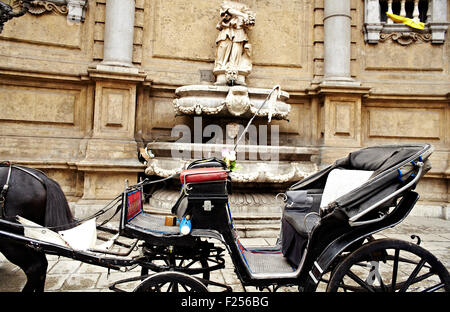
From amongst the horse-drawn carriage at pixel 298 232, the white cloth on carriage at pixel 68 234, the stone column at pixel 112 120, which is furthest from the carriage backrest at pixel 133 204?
the stone column at pixel 112 120

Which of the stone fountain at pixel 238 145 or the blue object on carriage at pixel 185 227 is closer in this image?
the blue object on carriage at pixel 185 227

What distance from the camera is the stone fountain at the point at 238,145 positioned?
4.55 m

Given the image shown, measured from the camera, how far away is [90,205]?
502 centimetres

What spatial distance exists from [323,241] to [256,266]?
0.52m

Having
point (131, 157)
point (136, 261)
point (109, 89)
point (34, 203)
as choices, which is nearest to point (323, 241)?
point (136, 261)

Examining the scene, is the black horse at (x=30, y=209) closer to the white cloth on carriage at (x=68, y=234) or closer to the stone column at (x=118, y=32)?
the white cloth on carriage at (x=68, y=234)

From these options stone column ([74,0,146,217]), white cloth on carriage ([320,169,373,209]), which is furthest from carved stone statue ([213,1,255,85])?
white cloth on carriage ([320,169,373,209])

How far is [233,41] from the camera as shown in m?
5.94

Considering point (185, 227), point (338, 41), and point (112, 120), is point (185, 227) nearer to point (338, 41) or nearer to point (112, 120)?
point (112, 120)

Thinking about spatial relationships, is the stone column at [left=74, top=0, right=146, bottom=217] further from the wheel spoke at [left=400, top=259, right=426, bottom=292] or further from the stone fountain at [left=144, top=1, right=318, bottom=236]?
the wheel spoke at [left=400, top=259, right=426, bottom=292]

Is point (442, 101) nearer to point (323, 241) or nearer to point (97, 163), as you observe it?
point (323, 241)

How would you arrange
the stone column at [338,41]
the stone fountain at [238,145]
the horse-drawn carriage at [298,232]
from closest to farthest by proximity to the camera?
the horse-drawn carriage at [298,232], the stone fountain at [238,145], the stone column at [338,41]

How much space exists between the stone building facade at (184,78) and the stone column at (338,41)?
24mm

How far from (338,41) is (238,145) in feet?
11.6
